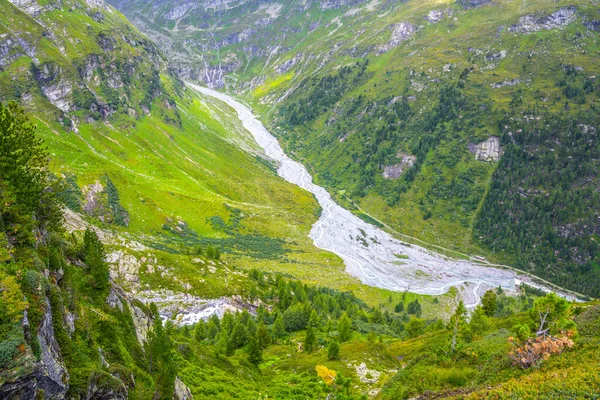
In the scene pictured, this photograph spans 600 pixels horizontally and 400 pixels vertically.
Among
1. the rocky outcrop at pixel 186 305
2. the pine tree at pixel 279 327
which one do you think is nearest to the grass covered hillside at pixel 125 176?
the rocky outcrop at pixel 186 305

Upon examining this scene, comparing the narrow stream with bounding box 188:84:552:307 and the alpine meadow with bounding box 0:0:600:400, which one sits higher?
the alpine meadow with bounding box 0:0:600:400

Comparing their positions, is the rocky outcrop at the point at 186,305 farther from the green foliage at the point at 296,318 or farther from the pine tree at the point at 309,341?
the pine tree at the point at 309,341

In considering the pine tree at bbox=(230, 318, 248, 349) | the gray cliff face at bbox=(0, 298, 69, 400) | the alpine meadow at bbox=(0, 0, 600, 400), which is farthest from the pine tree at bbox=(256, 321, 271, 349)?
the gray cliff face at bbox=(0, 298, 69, 400)

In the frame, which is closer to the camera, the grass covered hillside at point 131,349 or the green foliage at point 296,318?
the grass covered hillside at point 131,349

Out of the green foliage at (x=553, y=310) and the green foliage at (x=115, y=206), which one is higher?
the green foliage at (x=553, y=310)

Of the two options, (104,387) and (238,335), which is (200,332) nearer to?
(238,335)

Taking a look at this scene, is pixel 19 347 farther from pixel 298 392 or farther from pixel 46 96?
pixel 46 96

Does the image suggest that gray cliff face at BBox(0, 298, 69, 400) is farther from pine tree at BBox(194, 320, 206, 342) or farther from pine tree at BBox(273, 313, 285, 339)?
pine tree at BBox(273, 313, 285, 339)

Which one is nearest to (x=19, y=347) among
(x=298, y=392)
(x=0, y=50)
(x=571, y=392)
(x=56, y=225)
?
(x=56, y=225)
